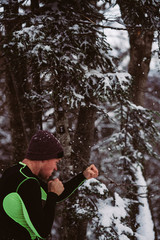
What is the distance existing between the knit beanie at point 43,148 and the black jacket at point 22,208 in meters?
0.15

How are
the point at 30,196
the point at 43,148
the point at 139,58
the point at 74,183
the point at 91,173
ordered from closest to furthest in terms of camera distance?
the point at 30,196, the point at 43,148, the point at 91,173, the point at 74,183, the point at 139,58

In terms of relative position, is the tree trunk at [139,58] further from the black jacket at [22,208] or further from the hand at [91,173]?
the black jacket at [22,208]

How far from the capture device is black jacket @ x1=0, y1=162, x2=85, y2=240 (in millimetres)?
2113

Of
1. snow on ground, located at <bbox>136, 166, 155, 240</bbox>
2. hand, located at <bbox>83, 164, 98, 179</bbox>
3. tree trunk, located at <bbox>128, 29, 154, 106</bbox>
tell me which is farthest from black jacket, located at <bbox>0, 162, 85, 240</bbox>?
tree trunk, located at <bbox>128, 29, 154, 106</bbox>

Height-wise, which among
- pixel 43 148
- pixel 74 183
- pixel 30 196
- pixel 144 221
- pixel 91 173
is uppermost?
pixel 43 148

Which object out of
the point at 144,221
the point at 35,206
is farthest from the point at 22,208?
the point at 144,221

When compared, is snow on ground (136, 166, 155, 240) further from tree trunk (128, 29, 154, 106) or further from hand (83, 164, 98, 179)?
hand (83, 164, 98, 179)

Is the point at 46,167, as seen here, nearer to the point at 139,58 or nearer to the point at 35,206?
the point at 35,206

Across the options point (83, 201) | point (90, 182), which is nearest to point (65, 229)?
point (83, 201)

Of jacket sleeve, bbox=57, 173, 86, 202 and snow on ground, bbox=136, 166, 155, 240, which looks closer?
jacket sleeve, bbox=57, 173, 86, 202

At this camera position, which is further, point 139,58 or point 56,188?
point 139,58

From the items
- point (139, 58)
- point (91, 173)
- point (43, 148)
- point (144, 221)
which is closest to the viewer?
point (43, 148)

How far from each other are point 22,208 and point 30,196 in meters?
0.13

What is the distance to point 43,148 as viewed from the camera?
7.82 ft
